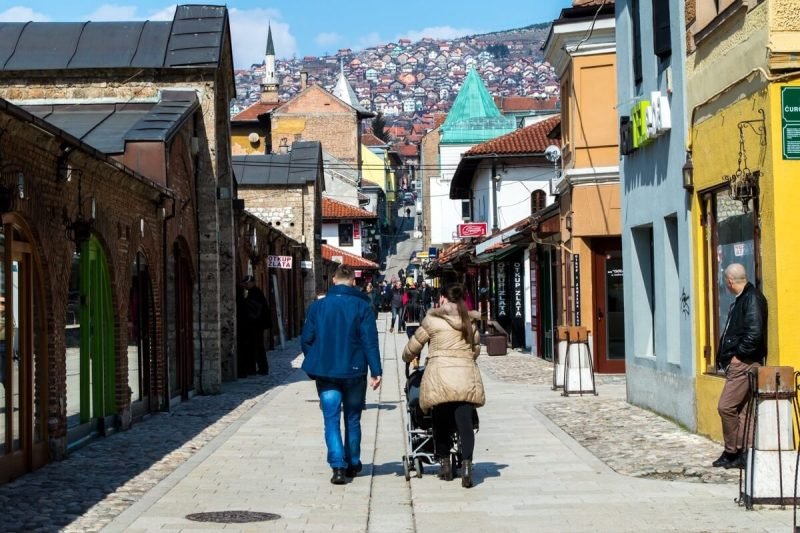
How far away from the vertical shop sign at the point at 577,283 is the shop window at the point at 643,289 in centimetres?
699

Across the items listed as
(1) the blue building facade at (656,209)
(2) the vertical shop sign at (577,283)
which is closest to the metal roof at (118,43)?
(2) the vertical shop sign at (577,283)

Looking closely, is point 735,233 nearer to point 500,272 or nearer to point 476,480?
→ point 476,480

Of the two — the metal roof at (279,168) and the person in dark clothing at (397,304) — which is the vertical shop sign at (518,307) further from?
the metal roof at (279,168)

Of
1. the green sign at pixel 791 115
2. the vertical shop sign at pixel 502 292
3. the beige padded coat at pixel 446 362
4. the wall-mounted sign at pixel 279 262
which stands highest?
the green sign at pixel 791 115

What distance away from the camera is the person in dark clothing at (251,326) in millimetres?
26891

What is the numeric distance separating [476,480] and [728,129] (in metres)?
4.24

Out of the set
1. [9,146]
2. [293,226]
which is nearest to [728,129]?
[9,146]

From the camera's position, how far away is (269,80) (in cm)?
15462

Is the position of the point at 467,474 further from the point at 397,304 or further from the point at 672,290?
the point at 397,304

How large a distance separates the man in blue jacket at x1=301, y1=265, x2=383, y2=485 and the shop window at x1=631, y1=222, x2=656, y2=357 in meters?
7.44

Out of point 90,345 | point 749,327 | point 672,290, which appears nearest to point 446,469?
point 749,327

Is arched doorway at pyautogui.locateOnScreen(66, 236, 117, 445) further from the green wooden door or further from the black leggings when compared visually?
the black leggings

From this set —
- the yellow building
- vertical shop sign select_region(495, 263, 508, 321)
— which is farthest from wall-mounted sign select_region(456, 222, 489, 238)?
the yellow building

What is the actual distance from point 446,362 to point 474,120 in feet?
245
